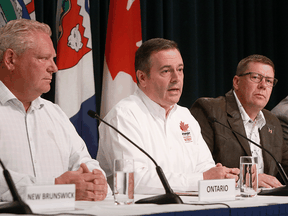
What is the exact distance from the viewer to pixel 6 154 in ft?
5.76

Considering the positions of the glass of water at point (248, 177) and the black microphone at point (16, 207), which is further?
the glass of water at point (248, 177)

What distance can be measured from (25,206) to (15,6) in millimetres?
2067

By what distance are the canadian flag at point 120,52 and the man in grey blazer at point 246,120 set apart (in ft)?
2.06

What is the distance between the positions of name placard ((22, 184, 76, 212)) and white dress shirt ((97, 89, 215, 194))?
0.75 metres

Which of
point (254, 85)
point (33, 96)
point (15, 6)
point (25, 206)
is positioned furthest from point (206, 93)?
point (25, 206)

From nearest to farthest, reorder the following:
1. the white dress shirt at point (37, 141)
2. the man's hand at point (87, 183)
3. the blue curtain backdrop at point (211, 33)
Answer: the man's hand at point (87, 183)
the white dress shirt at point (37, 141)
the blue curtain backdrop at point (211, 33)

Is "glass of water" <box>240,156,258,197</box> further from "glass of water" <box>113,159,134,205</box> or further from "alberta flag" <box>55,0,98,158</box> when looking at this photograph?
"alberta flag" <box>55,0,98,158</box>

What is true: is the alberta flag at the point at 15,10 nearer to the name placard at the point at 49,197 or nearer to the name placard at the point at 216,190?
the name placard at the point at 49,197

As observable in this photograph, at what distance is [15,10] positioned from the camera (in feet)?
9.04

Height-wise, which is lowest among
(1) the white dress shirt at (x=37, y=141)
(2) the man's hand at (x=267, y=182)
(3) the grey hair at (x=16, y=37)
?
(2) the man's hand at (x=267, y=182)

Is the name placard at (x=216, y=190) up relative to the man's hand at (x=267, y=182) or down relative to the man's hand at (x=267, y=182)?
up

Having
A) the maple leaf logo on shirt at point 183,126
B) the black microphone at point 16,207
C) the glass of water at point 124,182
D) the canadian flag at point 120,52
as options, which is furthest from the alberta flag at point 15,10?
the black microphone at point 16,207

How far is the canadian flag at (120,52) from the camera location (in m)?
3.17

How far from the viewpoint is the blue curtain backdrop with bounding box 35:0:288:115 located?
3594mm
